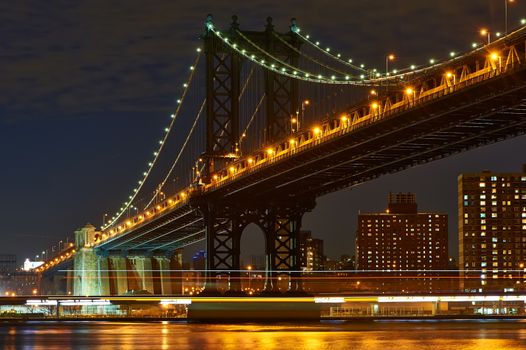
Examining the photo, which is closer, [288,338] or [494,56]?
[288,338]

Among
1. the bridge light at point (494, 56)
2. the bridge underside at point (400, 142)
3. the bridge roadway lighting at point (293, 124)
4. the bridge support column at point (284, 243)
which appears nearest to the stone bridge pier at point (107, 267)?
the bridge support column at point (284, 243)

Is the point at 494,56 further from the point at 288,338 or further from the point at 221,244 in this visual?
the point at 221,244

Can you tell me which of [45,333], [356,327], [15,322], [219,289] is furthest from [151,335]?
[219,289]

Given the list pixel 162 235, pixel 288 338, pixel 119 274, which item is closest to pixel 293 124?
pixel 288 338

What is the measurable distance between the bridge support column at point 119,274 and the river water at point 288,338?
3872 inches

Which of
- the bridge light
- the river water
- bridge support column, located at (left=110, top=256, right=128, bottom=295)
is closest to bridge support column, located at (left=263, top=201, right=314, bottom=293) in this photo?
the river water

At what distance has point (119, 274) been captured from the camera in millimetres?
162625

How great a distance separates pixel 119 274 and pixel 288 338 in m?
119

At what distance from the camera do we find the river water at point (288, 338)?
41.0 meters

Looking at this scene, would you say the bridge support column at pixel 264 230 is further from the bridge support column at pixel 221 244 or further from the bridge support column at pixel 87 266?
the bridge support column at pixel 87 266

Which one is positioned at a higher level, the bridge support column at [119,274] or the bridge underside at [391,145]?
the bridge underside at [391,145]

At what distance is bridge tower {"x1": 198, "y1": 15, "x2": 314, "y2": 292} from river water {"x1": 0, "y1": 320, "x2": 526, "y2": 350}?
28309 mm

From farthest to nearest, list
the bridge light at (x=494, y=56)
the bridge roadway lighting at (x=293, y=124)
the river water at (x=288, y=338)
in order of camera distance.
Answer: the bridge roadway lighting at (x=293, y=124)
the bridge light at (x=494, y=56)
the river water at (x=288, y=338)

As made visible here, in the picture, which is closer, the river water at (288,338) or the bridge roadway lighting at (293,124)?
the river water at (288,338)
